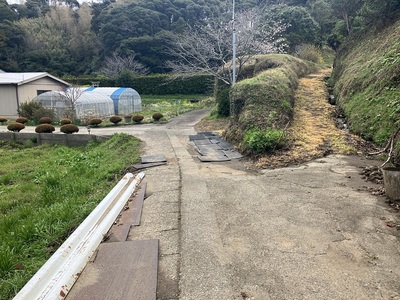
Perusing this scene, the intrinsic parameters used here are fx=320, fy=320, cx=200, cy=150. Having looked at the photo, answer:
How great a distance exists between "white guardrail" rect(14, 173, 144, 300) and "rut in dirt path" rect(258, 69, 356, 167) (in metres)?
3.82

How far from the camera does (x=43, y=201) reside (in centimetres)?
552

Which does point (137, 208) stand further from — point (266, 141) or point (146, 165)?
point (266, 141)

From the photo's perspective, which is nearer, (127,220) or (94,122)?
(127,220)

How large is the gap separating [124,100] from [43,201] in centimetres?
1853

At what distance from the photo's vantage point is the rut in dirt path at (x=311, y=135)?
6.98 m

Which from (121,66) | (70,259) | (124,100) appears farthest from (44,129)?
(121,66)

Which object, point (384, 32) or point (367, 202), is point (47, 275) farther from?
point (384, 32)

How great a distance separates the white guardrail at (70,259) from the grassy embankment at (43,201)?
28cm

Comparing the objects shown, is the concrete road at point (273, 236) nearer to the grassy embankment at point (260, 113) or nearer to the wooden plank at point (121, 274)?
the wooden plank at point (121, 274)

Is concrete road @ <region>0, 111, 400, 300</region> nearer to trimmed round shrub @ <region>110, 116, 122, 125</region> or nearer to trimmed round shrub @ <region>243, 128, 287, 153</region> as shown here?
trimmed round shrub @ <region>243, 128, 287, 153</region>

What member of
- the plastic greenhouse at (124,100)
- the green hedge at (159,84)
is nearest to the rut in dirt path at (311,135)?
the plastic greenhouse at (124,100)

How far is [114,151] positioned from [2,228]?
19.1 feet

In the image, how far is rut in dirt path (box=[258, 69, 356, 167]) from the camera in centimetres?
698

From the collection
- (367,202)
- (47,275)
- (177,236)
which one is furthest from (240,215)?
(47,275)
